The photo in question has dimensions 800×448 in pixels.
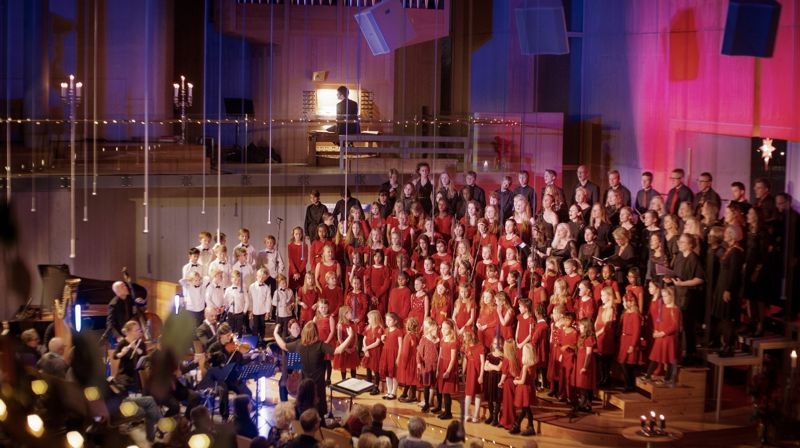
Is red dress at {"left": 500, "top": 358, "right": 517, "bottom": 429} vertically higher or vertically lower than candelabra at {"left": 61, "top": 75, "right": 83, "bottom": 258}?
lower

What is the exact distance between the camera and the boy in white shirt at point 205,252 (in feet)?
36.1

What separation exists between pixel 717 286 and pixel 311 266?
4.00 metres

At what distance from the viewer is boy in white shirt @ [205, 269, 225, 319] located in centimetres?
1074

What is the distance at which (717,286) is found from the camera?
30.9ft

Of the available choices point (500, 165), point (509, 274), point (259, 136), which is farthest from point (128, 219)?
point (509, 274)

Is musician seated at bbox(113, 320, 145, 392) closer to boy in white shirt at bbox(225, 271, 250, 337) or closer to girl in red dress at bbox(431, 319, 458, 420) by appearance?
boy in white shirt at bbox(225, 271, 250, 337)

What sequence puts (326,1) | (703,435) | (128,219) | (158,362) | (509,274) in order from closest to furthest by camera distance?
(158,362) → (703,435) → (509,274) → (128,219) → (326,1)

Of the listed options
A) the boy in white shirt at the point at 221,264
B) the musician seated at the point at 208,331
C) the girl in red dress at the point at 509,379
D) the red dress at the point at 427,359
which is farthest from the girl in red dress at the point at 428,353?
the boy in white shirt at the point at 221,264

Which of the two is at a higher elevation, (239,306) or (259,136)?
(259,136)

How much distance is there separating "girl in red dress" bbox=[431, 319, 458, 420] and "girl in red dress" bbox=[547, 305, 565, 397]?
2.81ft

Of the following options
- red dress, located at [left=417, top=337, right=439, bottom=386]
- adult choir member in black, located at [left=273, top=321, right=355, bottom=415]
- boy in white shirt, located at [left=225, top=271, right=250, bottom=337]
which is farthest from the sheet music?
boy in white shirt, located at [left=225, top=271, right=250, bottom=337]

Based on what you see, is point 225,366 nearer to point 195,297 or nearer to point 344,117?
point 195,297

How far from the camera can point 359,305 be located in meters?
10.3

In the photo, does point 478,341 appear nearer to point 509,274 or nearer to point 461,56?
point 509,274
